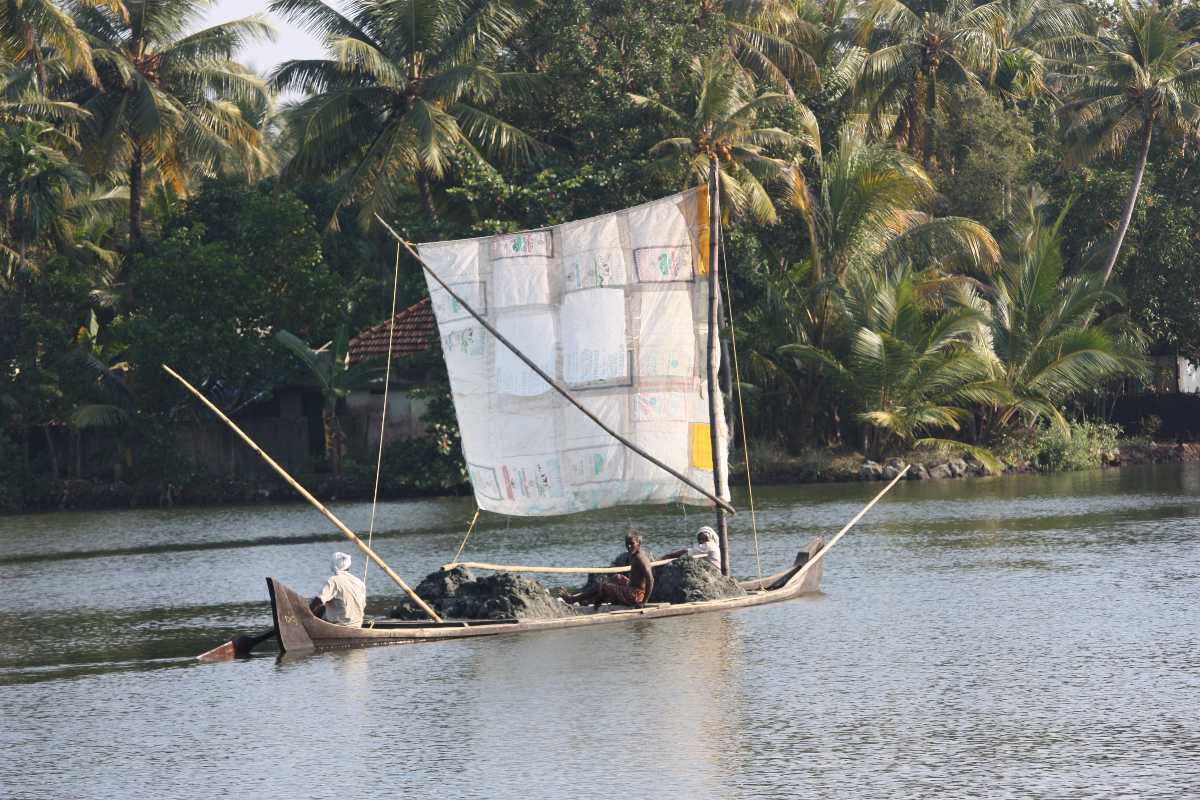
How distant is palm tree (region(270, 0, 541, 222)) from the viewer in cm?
4297

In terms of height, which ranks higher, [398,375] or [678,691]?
[398,375]

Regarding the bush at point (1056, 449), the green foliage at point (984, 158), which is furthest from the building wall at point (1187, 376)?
the green foliage at point (984, 158)

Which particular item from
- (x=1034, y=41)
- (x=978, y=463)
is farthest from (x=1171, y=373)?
(x=1034, y=41)

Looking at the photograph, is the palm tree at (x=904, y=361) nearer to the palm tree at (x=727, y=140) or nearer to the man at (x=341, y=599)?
the palm tree at (x=727, y=140)

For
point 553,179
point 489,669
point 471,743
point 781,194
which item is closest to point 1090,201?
point 781,194

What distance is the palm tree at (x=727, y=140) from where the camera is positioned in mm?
40719

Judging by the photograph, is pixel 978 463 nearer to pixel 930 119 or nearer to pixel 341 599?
pixel 930 119

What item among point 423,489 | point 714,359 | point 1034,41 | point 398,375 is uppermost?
point 1034,41

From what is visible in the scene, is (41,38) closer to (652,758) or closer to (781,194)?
(781,194)

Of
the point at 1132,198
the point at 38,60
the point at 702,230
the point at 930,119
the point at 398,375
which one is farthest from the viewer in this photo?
the point at 930,119

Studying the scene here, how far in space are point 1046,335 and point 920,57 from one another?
450 inches

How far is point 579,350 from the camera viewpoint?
67.8ft

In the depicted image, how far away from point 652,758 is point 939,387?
3162 centimetres

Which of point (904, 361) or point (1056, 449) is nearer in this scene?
point (904, 361)
